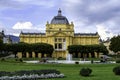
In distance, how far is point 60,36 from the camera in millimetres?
144625

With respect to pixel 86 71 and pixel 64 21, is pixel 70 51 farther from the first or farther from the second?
pixel 86 71

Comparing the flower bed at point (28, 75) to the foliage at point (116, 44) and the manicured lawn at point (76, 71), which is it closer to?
the manicured lawn at point (76, 71)

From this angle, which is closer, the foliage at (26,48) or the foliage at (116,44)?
the foliage at (26,48)

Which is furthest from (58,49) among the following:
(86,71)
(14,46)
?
(86,71)

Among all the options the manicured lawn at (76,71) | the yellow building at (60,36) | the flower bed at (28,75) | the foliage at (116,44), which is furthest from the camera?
the yellow building at (60,36)

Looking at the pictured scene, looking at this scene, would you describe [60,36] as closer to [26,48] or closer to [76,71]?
[26,48]

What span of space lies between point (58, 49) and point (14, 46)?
94.3 feet

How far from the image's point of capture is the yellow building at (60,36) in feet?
472

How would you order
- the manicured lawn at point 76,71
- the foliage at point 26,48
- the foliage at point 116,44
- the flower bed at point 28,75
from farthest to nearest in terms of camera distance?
the foliage at point 116,44 < the foliage at point 26,48 < the manicured lawn at point 76,71 < the flower bed at point 28,75

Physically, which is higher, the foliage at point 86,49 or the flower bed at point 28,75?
the foliage at point 86,49

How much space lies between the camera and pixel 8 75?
25156mm

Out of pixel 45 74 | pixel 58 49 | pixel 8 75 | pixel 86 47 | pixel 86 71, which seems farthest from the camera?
pixel 58 49

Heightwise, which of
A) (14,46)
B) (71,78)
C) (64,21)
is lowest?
(71,78)

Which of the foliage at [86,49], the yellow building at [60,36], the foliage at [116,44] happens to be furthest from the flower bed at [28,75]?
the yellow building at [60,36]
